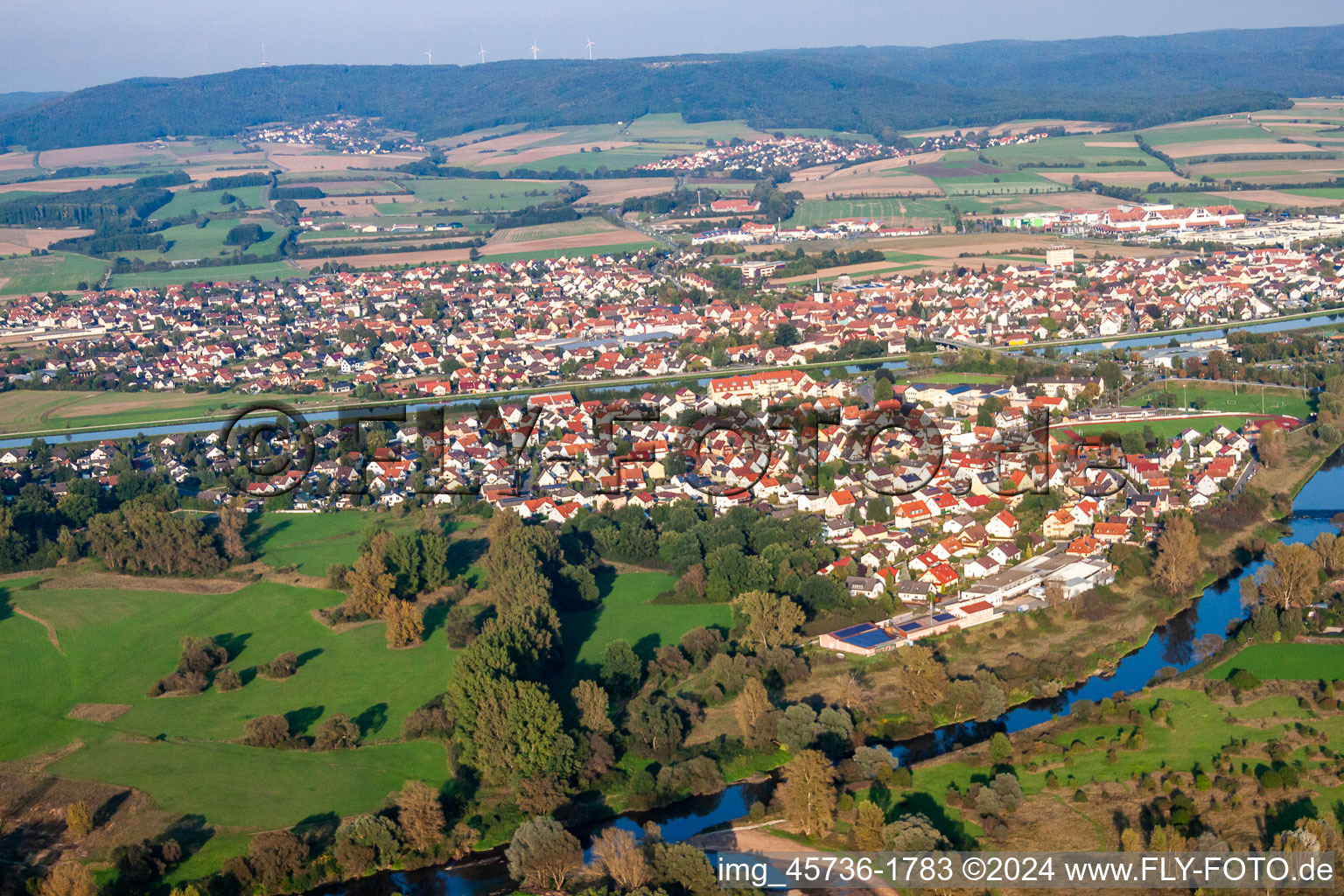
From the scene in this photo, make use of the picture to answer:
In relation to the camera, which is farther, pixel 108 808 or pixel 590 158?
pixel 590 158

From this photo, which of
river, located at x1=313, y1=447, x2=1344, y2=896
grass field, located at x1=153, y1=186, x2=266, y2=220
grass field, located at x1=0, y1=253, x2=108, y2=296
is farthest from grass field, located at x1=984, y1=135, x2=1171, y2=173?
river, located at x1=313, y1=447, x2=1344, y2=896

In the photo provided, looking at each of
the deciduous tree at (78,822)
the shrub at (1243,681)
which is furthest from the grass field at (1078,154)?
the deciduous tree at (78,822)

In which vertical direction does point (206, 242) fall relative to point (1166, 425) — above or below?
above

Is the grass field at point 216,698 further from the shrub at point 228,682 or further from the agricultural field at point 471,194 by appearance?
the agricultural field at point 471,194

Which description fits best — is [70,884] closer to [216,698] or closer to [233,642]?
[216,698]

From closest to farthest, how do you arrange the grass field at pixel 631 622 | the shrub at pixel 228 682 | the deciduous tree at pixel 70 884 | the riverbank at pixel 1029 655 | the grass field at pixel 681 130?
the deciduous tree at pixel 70 884
the riverbank at pixel 1029 655
the shrub at pixel 228 682
the grass field at pixel 631 622
the grass field at pixel 681 130

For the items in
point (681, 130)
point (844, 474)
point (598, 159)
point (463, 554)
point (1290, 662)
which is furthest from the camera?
point (681, 130)

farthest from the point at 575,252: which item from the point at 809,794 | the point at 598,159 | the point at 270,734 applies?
the point at 809,794
